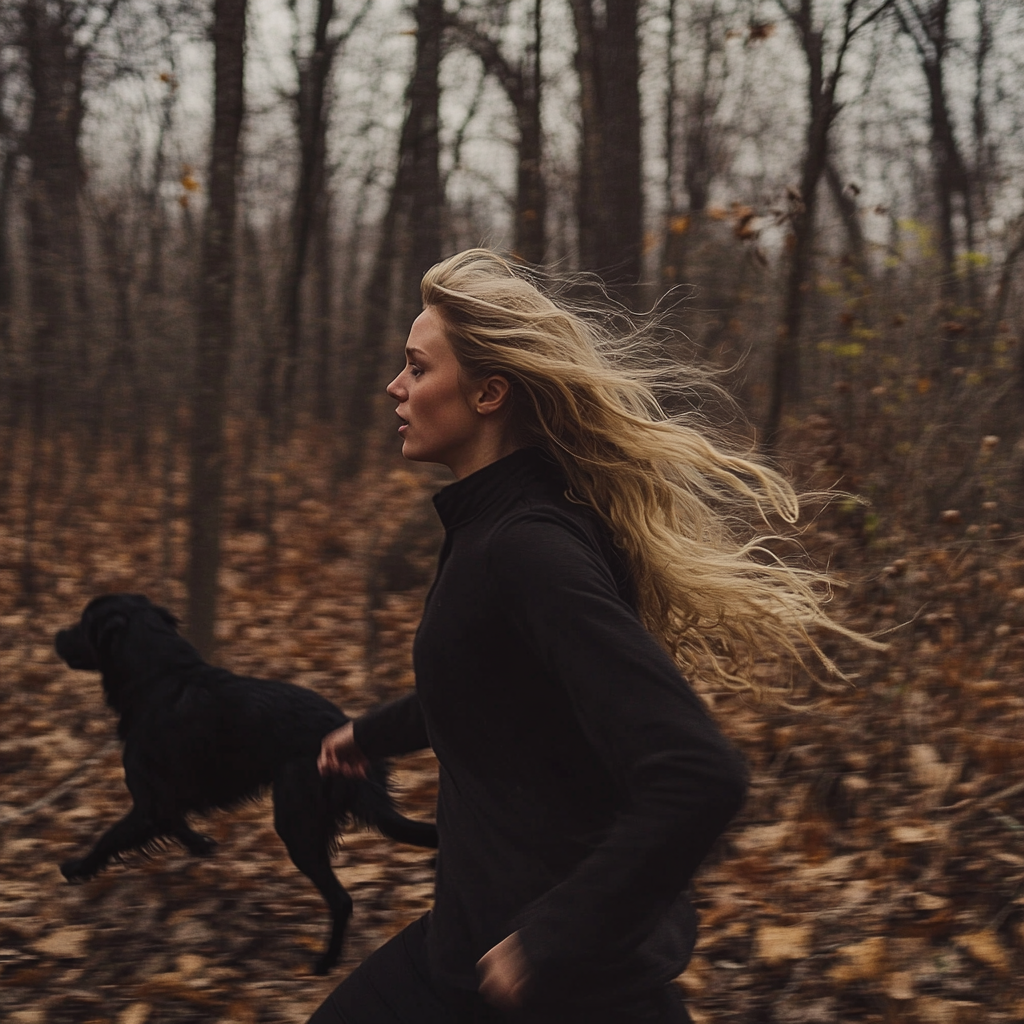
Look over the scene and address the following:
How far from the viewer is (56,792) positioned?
569 centimetres

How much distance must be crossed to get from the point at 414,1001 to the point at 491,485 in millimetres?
1044

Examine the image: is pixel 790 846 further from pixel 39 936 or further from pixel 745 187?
pixel 745 187

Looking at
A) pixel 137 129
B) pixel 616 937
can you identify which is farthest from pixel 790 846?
pixel 137 129

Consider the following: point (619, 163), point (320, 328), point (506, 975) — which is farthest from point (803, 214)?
point (320, 328)

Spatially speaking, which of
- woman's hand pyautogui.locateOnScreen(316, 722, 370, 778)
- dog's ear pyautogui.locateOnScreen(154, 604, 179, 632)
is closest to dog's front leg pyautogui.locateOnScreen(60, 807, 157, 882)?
dog's ear pyautogui.locateOnScreen(154, 604, 179, 632)

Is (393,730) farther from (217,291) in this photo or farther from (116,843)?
(217,291)

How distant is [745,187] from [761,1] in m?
6.53

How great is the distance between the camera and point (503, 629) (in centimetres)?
192

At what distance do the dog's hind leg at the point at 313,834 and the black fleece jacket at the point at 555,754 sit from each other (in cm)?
230

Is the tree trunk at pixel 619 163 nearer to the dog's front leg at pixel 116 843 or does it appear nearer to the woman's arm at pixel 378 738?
the dog's front leg at pixel 116 843

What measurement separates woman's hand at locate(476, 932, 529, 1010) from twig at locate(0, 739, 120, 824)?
4.55 m

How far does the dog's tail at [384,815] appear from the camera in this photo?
427 centimetres

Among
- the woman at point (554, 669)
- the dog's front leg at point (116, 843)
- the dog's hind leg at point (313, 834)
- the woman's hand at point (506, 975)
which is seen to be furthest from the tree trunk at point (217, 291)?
the woman's hand at point (506, 975)

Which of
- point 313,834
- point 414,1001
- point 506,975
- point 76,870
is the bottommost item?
point 76,870
